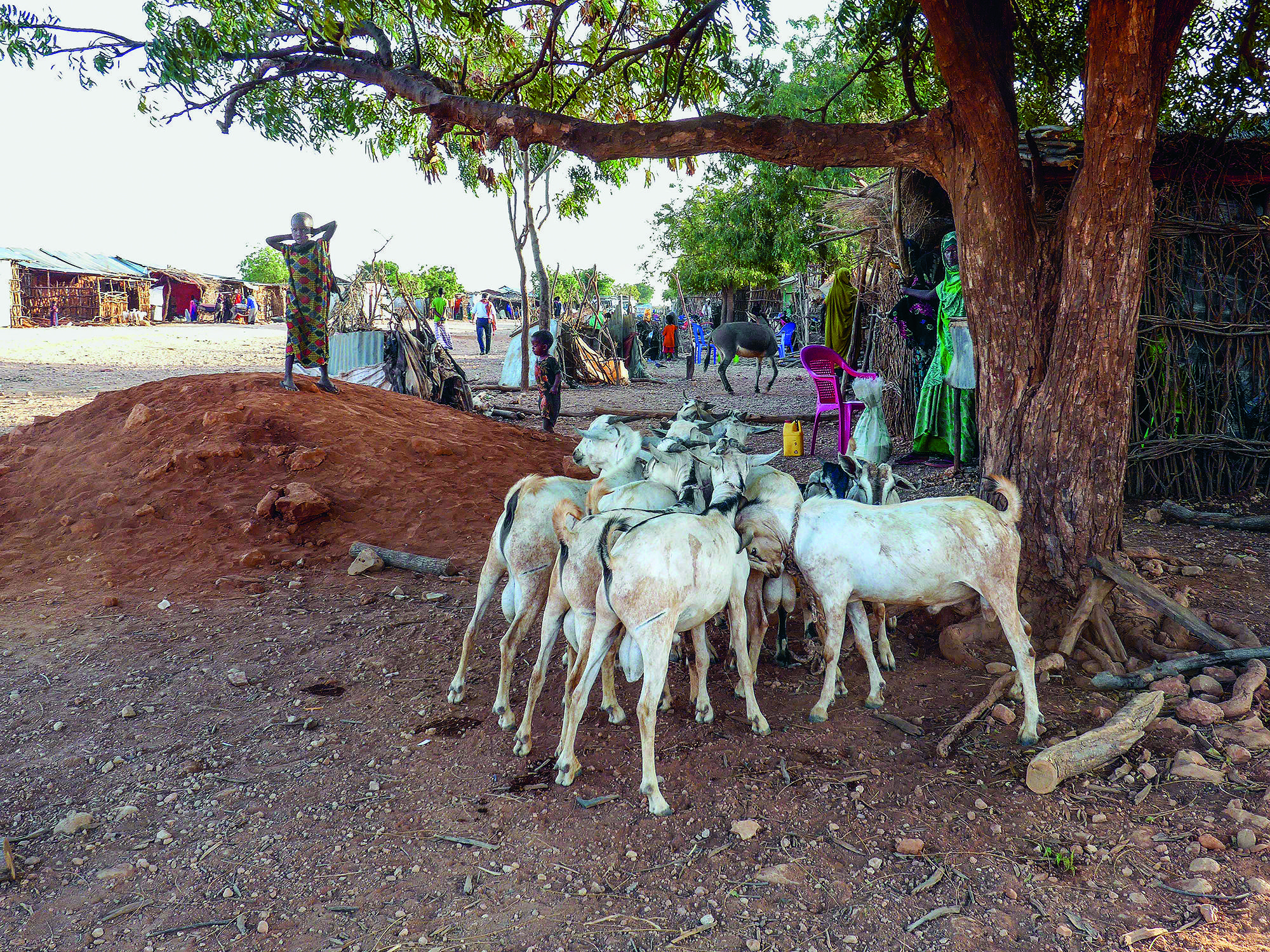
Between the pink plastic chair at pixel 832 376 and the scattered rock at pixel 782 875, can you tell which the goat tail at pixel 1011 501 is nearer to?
the scattered rock at pixel 782 875

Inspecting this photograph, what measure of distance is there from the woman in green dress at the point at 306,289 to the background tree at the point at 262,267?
53.1 meters

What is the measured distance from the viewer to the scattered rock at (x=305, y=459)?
6.86 m

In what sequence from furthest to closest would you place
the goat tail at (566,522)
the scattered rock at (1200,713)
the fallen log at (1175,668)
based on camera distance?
the fallen log at (1175,668) < the scattered rock at (1200,713) < the goat tail at (566,522)

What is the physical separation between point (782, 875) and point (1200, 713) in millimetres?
2090

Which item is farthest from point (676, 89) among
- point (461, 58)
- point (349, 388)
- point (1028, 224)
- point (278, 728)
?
point (278, 728)

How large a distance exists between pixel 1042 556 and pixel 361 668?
3.65 meters

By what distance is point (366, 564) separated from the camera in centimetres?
563

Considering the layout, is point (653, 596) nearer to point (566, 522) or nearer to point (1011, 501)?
point (566, 522)

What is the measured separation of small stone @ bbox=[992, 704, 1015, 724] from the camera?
3.57 m

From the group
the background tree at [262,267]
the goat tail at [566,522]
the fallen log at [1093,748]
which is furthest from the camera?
the background tree at [262,267]

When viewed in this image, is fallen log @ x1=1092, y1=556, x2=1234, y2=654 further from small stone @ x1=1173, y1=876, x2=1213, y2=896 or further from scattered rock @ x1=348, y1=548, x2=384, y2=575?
scattered rock @ x1=348, y1=548, x2=384, y2=575

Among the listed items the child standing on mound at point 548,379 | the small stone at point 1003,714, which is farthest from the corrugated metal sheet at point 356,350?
the small stone at point 1003,714

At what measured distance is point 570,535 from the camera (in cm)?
334

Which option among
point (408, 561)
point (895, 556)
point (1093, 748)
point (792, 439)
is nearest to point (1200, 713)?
point (1093, 748)
